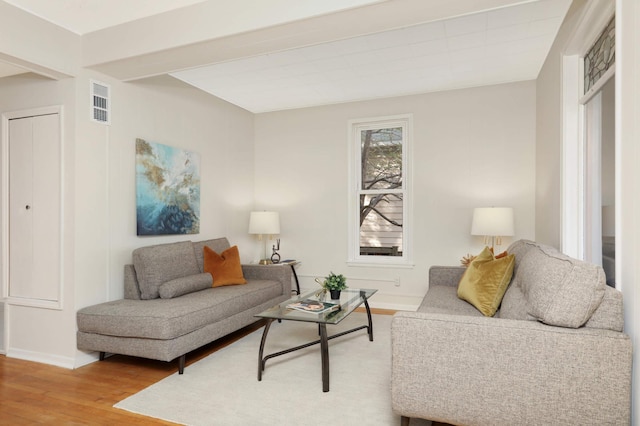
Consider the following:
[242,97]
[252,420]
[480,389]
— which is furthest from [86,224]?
[480,389]

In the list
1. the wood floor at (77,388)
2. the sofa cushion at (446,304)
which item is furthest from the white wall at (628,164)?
the wood floor at (77,388)

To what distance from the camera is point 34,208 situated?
327 centimetres

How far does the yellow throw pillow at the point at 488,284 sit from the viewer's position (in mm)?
2641

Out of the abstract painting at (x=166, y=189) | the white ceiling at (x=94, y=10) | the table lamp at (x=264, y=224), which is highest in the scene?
the white ceiling at (x=94, y=10)

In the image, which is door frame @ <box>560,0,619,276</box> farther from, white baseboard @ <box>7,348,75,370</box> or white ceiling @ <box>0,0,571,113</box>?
white baseboard @ <box>7,348,75,370</box>

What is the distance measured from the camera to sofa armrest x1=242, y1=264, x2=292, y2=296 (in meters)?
4.38

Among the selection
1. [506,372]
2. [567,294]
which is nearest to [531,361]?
[506,372]

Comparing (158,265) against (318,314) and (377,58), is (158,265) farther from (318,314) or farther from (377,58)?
(377,58)

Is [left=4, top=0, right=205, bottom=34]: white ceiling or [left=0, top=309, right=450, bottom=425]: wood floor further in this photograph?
[left=4, top=0, right=205, bottom=34]: white ceiling

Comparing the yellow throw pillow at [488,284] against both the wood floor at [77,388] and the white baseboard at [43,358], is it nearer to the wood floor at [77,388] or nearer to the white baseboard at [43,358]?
the wood floor at [77,388]

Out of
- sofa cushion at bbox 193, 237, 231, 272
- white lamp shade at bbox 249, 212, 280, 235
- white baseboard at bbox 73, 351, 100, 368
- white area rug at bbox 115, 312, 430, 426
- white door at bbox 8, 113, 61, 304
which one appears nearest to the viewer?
white area rug at bbox 115, 312, 430, 426

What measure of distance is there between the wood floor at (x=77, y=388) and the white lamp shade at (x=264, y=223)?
6.09 feet

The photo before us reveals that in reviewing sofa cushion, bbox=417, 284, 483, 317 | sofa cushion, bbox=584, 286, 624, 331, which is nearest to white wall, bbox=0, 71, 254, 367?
sofa cushion, bbox=417, 284, 483, 317

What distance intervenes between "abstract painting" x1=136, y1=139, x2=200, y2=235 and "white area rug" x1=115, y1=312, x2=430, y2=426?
1.43 metres
